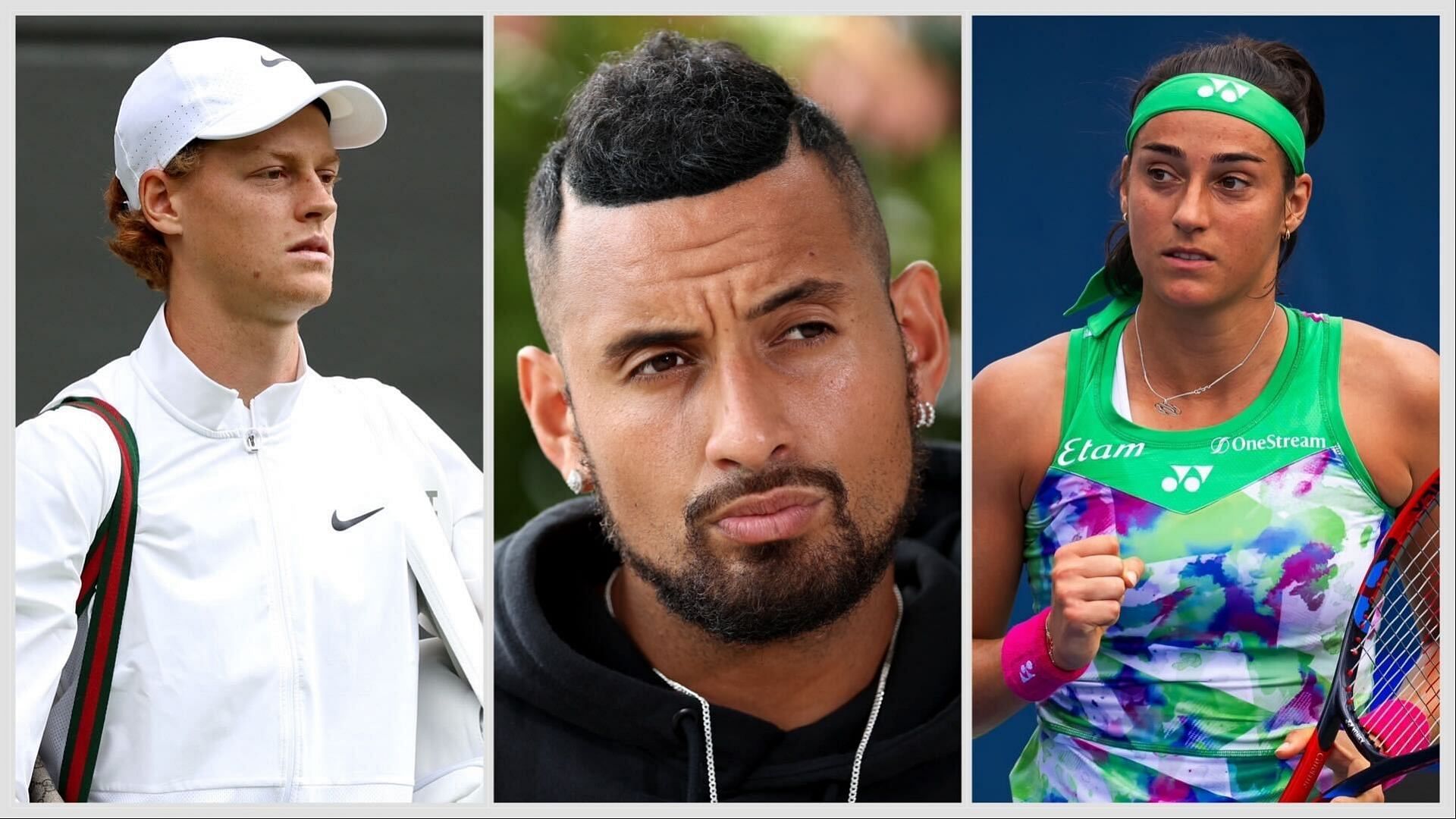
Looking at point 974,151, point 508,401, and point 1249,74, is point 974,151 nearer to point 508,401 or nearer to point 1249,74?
point 1249,74

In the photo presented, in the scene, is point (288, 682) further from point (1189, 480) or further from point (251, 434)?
point (1189, 480)

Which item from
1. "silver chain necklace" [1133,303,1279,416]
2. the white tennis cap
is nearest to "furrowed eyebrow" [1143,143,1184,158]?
"silver chain necklace" [1133,303,1279,416]

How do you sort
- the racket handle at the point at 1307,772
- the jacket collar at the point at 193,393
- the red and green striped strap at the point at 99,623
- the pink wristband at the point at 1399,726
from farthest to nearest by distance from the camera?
the pink wristband at the point at 1399,726
the racket handle at the point at 1307,772
the jacket collar at the point at 193,393
the red and green striped strap at the point at 99,623

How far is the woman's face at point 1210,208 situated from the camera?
10.5 ft

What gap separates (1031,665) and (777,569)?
0.57m

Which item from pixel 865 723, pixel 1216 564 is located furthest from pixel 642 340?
pixel 1216 564

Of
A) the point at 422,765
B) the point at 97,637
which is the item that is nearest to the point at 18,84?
the point at 97,637

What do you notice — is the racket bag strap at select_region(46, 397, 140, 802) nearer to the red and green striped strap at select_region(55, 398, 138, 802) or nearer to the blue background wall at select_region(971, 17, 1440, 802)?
the red and green striped strap at select_region(55, 398, 138, 802)

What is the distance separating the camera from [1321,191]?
10.8 ft

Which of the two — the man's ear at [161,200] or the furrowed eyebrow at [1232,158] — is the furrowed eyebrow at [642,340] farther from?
the furrowed eyebrow at [1232,158]

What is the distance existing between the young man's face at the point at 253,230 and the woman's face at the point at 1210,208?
5.56ft

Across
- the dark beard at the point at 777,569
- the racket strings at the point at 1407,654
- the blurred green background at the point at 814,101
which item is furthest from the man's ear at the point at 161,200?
the racket strings at the point at 1407,654

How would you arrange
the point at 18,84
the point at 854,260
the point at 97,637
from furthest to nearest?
the point at 18,84 < the point at 854,260 < the point at 97,637

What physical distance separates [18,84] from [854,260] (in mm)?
1858
